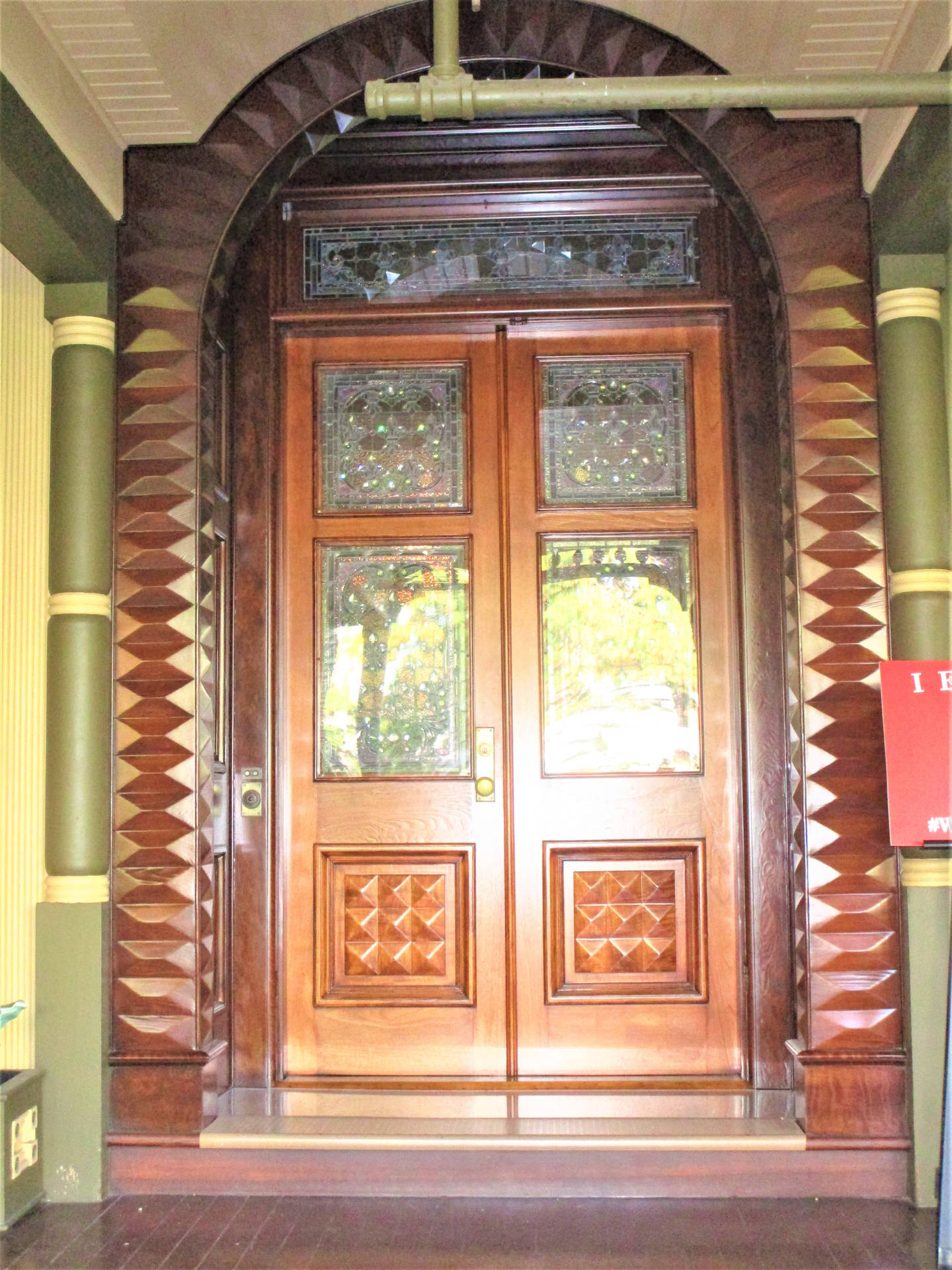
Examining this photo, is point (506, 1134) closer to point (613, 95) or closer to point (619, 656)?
point (619, 656)

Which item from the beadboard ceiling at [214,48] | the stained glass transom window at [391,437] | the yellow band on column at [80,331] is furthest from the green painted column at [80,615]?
the stained glass transom window at [391,437]

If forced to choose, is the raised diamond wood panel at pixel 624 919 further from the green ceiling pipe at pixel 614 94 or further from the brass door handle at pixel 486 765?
the green ceiling pipe at pixel 614 94

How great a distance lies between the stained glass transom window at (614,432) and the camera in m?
3.96

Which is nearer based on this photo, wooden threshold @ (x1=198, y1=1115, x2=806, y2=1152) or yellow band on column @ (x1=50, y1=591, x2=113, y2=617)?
wooden threshold @ (x1=198, y1=1115, x2=806, y2=1152)

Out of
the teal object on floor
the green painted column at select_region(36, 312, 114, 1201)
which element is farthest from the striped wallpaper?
the teal object on floor

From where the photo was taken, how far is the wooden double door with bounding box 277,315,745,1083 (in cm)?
383

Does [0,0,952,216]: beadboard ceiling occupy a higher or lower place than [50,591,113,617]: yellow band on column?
higher

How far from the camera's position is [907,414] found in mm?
3398

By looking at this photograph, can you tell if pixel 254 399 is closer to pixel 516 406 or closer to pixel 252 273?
pixel 252 273

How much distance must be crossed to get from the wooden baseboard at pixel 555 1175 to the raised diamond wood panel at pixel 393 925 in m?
0.58

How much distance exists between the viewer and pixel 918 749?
3.14 meters

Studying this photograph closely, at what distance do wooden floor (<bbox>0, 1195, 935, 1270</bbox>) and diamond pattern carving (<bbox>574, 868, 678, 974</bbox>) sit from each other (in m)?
0.75

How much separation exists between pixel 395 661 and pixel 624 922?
109 centimetres

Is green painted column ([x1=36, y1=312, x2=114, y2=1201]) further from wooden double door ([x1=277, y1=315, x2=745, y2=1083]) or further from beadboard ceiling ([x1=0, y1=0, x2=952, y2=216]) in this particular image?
wooden double door ([x1=277, y1=315, x2=745, y2=1083])
